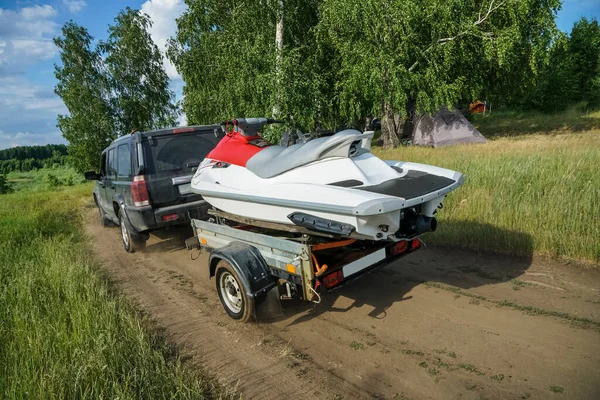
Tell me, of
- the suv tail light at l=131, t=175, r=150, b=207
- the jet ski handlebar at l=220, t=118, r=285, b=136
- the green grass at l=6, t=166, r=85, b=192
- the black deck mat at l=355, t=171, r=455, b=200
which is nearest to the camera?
the black deck mat at l=355, t=171, r=455, b=200

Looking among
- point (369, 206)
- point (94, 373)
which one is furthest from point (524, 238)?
point (94, 373)

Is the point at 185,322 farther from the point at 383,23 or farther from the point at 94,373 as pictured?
the point at 383,23

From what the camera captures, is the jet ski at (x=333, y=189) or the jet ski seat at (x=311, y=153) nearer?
the jet ski at (x=333, y=189)

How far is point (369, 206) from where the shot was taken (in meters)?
2.71

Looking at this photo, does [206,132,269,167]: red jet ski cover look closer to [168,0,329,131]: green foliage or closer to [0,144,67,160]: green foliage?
[168,0,329,131]: green foliage

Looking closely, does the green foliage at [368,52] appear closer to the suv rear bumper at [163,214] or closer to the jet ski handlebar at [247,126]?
the suv rear bumper at [163,214]

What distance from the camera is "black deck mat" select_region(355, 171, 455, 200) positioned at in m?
3.16

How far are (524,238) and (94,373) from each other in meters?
5.22

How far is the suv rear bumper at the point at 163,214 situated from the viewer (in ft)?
19.1

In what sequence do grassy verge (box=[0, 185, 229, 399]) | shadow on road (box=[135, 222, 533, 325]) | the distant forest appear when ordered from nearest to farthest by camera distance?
grassy verge (box=[0, 185, 229, 399]), shadow on road (box=[135, 222, 533, 325]), the distant forest

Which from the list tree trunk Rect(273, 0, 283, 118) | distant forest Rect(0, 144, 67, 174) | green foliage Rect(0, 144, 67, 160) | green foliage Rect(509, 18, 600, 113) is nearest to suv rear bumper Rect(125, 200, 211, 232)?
tree trunk Rect(273, 0, 283, 118)

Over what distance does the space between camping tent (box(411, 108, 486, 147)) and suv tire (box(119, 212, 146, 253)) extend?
15.8 meters

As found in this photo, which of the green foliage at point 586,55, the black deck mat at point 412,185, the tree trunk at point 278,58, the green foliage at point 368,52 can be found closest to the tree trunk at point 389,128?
the green foliage at point 368,52

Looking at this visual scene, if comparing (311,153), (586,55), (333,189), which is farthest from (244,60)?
(586,55)
